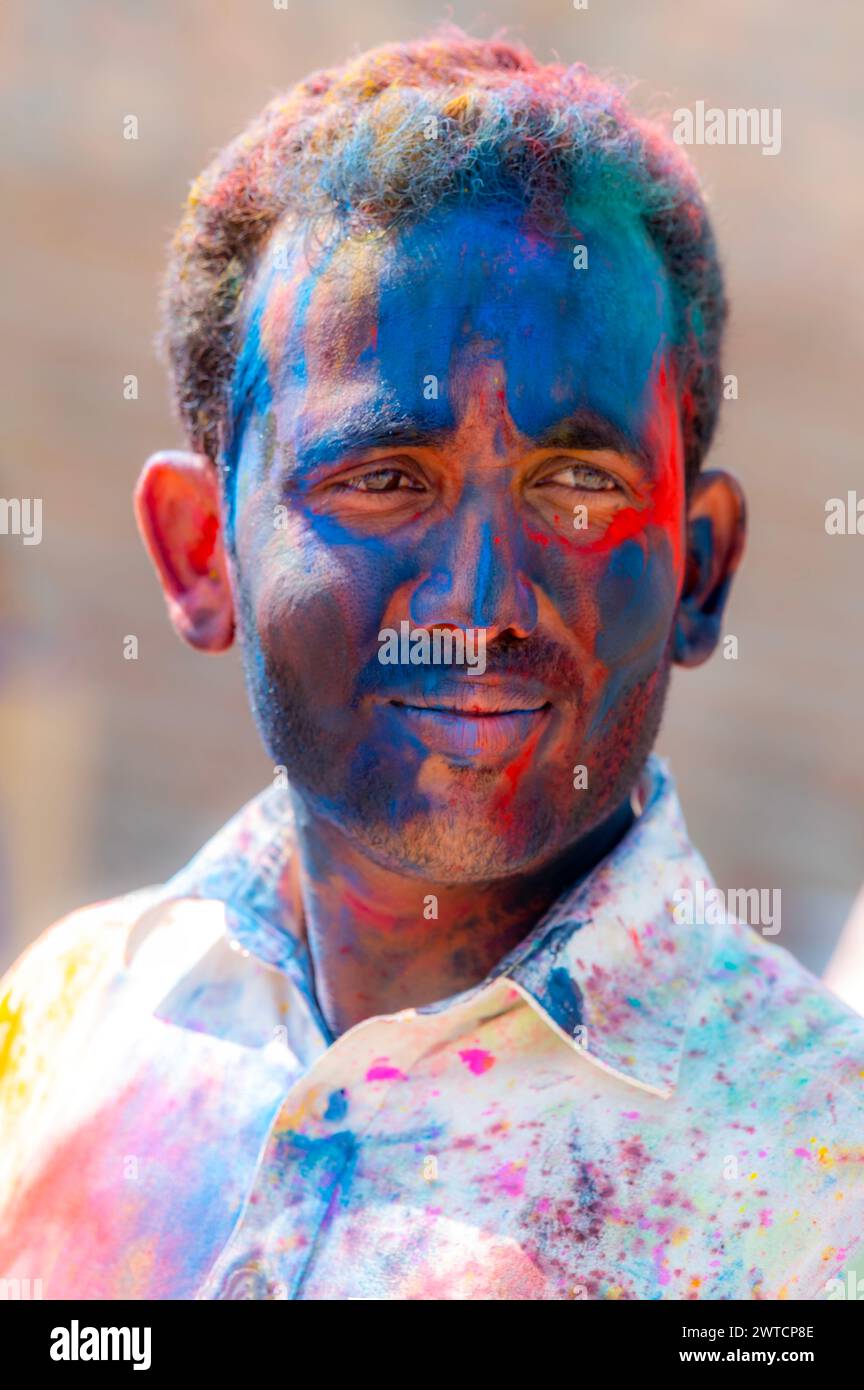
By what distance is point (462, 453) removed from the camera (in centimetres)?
193

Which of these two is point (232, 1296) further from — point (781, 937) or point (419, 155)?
point (781, 937)

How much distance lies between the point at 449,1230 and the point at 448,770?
1.89 feet

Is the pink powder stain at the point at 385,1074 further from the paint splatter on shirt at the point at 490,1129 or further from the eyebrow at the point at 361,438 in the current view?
the eyebrow at the point at 361,438

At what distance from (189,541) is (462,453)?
2.14 ft

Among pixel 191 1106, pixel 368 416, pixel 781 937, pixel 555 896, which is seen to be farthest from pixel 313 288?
pixel 781 937

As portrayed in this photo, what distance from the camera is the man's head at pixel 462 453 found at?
6.35 ft

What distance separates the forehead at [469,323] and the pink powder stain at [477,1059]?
814mm

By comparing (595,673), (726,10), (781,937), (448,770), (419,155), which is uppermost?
(726,10)

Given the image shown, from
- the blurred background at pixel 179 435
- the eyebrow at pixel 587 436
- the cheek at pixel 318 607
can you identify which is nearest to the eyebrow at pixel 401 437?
the eyebrow at pixel 587 436

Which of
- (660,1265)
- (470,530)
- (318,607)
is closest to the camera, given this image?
(660,1265)

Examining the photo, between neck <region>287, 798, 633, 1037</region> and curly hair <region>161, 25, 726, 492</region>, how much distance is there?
0.63m

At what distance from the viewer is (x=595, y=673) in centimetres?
199

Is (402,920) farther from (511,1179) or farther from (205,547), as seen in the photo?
(205,547)

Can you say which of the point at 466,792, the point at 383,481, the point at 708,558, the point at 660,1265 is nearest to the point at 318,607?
the point at 383,481
